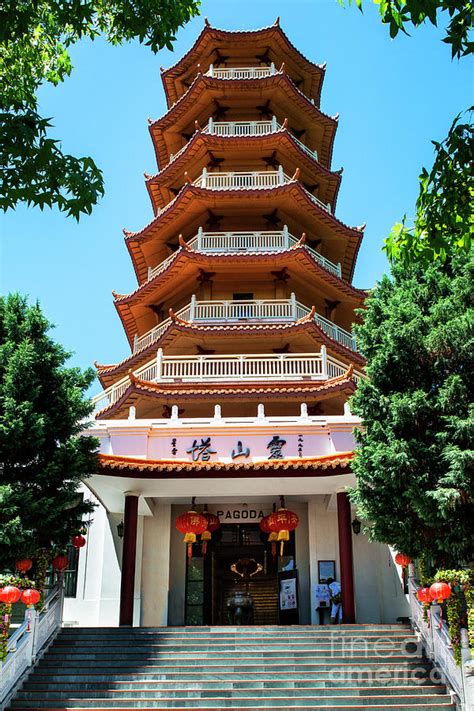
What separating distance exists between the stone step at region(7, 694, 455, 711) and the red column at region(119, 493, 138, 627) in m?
3.20

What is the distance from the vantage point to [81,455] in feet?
39.2

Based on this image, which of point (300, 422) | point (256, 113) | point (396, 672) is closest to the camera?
point (396, 672)

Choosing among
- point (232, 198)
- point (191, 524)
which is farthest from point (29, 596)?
point (232, 198)

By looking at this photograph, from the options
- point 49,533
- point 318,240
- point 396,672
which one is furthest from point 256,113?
point 396,672

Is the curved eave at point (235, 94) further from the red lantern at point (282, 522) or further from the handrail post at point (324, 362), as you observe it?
the red lantern at point (282, 522)

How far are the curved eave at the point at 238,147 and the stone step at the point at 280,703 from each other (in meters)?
16.6

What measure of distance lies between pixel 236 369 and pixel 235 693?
9465mm

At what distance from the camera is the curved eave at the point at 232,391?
16.9 meters

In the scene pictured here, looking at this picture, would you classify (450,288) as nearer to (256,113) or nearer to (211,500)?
(211,500)

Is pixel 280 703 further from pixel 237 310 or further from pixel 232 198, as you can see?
pixel 232 198

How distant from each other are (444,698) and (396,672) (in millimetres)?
888

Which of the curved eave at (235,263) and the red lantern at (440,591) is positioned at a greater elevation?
the curved eave at (235,263)

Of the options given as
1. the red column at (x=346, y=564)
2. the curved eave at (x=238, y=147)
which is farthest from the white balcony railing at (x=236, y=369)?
the curved eave at (x=238, y=147)

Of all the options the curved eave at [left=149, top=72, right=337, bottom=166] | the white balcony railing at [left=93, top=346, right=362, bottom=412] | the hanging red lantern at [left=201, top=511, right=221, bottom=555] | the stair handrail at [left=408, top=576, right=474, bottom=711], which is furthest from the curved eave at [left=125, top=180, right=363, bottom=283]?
the stair handrail at [left=408, top=576, right=474, bottom=711]
